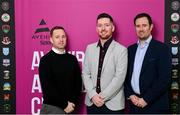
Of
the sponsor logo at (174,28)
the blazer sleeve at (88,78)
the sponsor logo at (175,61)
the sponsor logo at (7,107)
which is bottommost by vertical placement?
the sponsor logo at (7,107)

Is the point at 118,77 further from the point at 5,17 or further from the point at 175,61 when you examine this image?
the point at 5,17

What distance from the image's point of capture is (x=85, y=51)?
2.66 metres

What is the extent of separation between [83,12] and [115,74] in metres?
0.71

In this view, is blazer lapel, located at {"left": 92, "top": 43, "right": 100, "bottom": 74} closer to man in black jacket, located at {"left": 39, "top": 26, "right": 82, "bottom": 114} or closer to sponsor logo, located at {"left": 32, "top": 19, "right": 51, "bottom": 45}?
man in black jacket, located at {"left": 39, "top": 26, "right": 82, "bottom": 114}

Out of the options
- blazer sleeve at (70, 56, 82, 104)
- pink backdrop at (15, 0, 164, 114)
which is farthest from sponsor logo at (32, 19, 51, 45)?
blazer sleeve at (70, 56, 82, 104)

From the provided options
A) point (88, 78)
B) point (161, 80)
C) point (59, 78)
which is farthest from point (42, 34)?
point (161, 80)

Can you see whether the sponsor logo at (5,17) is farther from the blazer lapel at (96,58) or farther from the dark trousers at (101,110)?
the dark trousers at (101,110)

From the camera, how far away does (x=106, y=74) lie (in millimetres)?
2332

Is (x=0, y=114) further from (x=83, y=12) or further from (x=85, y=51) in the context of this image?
(x=83, y=12)

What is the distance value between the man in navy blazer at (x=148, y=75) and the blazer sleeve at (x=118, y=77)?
0.07 metres

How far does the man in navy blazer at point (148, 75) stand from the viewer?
223cm

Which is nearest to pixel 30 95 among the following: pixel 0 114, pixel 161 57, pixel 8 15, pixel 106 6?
pixel 0 114

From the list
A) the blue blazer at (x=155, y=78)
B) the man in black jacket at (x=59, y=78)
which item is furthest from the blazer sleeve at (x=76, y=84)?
the blue blazer at (x=155, y=78)

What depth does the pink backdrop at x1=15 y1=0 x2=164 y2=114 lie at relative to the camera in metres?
2.65
